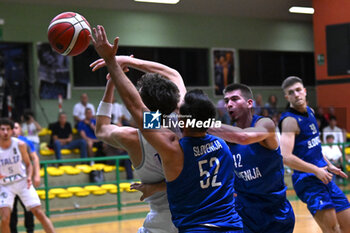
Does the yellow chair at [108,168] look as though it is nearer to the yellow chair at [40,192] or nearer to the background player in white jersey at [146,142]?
the yellow chair at [40,192]

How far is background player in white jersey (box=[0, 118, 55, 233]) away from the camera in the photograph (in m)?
6.40

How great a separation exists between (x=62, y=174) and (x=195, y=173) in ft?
25.8

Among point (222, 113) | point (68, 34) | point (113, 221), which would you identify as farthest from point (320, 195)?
point (222, 113)

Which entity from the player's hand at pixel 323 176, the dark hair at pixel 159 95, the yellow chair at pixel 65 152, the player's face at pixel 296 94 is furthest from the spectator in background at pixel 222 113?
the dark hair at pixel 159 95

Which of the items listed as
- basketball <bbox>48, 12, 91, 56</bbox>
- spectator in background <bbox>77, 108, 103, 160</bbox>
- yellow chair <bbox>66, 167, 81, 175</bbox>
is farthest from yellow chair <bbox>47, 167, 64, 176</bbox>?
basketball <bbox>48, 12, 91, 56</bbox>

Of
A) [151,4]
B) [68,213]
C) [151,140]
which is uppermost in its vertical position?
[151,4]

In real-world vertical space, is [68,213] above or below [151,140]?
below

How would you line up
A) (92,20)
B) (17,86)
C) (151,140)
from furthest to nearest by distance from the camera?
(17,86) < (92,20) < (151,140)

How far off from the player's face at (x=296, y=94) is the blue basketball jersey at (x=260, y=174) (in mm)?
1192

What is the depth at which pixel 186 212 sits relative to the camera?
2660 mm

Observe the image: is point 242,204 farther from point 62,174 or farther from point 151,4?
point 62,174

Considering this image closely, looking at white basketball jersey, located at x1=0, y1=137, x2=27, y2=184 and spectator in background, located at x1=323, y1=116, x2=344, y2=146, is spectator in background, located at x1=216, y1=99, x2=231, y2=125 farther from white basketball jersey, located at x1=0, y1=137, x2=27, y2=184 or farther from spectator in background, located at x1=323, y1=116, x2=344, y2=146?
white basketball jersey, located at x1=0, y1=137, x2=27, y2=184

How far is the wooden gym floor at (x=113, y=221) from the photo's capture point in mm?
7227

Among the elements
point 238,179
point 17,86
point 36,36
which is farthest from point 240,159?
point 17,86
